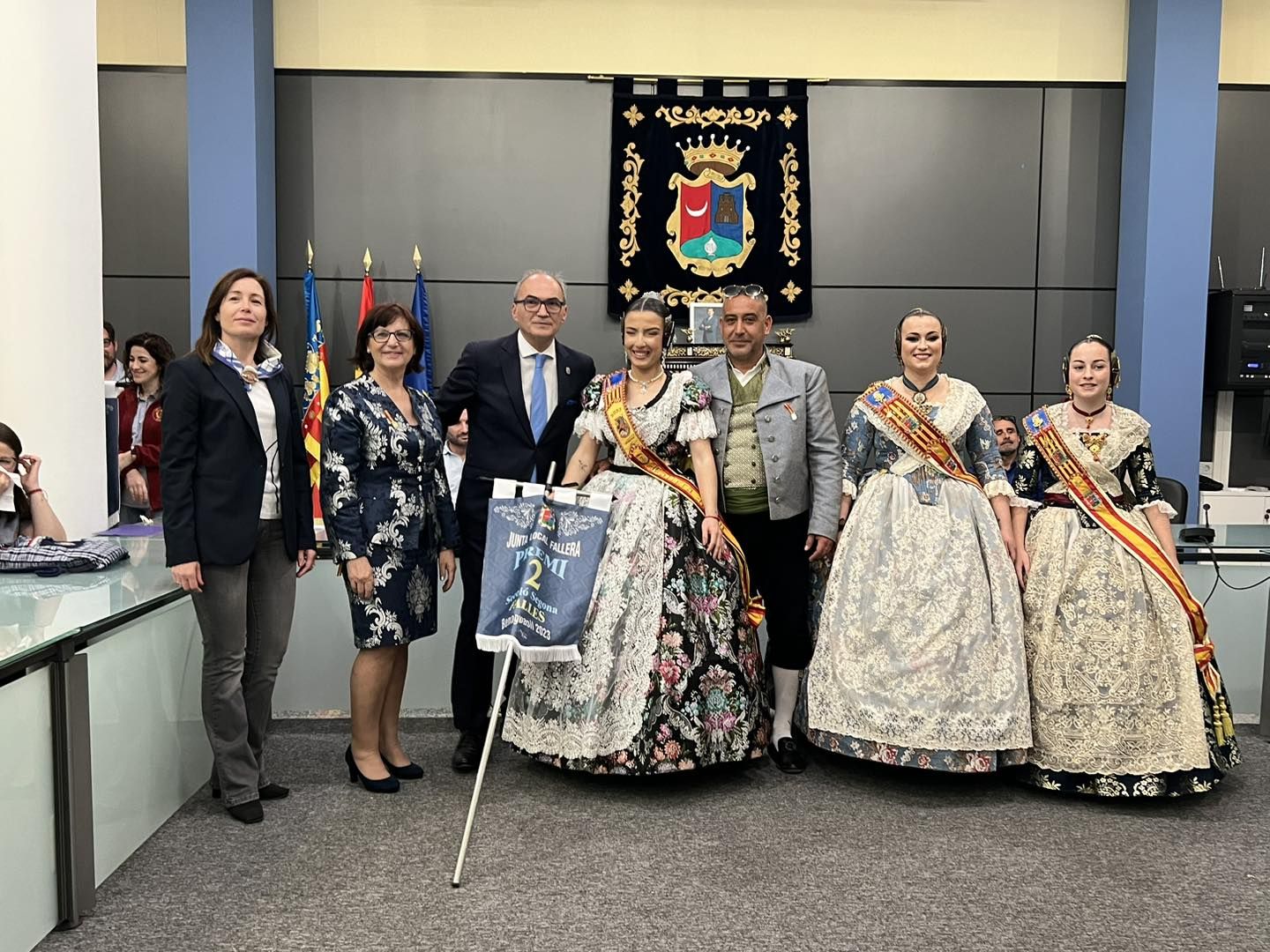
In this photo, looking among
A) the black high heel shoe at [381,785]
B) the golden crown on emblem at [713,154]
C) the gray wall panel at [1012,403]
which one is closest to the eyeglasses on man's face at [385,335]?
the black high heel shoe at [381,785]

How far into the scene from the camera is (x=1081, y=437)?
10.7 feet

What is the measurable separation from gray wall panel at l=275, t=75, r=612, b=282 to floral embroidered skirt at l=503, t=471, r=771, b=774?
3425mm

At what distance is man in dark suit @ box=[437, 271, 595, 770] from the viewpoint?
11.0 ft

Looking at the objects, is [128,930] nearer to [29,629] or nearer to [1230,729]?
[29,629]

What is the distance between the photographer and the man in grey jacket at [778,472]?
3.37 m

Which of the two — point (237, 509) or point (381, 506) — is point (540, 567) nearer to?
point (381, 506)

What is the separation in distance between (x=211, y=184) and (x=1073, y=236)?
4859mm

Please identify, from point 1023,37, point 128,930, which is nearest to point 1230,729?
point 128,930

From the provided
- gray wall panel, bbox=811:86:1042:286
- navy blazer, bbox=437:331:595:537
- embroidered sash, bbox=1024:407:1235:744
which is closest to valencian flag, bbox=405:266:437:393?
gray wall panel, bbox=811:86:1042:286

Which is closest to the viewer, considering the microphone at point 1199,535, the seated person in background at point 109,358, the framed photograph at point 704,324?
the microphone at point 1199,535

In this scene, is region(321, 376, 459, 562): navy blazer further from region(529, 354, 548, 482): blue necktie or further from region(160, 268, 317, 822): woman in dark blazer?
region(529, 354, 548, 482): blue necktie

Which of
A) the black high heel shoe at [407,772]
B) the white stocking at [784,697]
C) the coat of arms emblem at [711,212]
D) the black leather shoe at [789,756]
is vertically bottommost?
the black high heel shoe at [407,772]

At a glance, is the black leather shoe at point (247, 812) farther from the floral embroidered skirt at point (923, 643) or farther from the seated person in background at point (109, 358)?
the seated person in background at point (109, 358)

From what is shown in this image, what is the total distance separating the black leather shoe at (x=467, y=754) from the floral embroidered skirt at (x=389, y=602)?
1.55 ft
